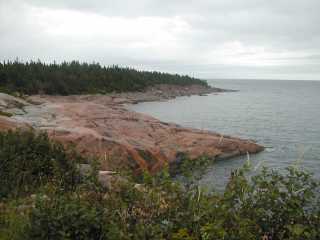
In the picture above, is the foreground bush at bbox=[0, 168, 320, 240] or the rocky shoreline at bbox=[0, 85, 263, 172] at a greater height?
Answer: the foreground bush at bbox=[0, 168, 320, 240]

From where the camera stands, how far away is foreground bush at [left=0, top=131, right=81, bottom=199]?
7.23 meters

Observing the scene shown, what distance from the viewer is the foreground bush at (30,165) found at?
7234 mm

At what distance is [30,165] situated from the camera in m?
7.93

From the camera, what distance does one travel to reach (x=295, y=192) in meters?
5.14

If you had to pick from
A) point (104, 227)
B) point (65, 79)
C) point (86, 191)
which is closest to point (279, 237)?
point (104, 227)

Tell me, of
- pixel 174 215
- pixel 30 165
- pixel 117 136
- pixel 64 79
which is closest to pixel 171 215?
pixel 174 215

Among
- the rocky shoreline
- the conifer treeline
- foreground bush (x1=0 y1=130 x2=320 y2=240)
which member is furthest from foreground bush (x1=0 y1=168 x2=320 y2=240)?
the conifer treeline

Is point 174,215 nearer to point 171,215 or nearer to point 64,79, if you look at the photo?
point 171,215

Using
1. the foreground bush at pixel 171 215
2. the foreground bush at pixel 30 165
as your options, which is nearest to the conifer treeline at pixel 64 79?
the foreground bush at pixel 30 165

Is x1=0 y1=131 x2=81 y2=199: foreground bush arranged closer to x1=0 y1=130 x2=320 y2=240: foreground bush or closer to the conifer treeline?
x1=0 y1=130 x2=320 y2=240: foreground bush

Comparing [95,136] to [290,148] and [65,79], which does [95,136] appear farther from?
[65,79]

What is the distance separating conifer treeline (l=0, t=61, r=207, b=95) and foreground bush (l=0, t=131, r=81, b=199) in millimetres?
26131

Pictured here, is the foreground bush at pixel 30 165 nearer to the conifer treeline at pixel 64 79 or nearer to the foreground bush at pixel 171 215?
the foreground bush at pixel 171 215

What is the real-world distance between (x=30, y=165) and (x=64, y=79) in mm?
52763
